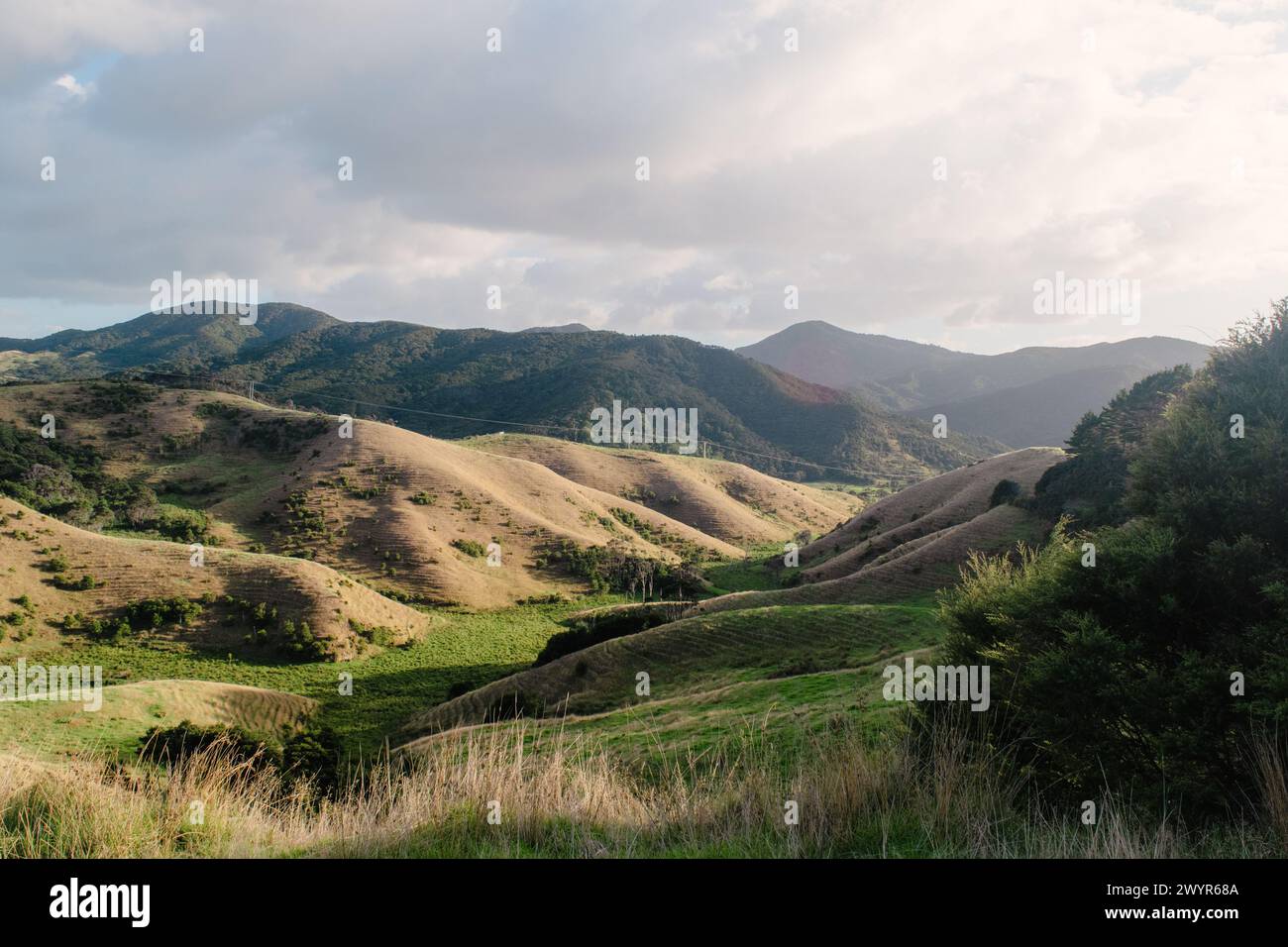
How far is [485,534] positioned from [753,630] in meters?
39.5

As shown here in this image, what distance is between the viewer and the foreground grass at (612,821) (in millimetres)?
4770

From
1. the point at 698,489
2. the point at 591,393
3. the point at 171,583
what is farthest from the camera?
the point at 591,393

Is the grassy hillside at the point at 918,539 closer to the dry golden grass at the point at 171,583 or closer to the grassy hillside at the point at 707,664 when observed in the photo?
the grassy hillside at the point at 707,664

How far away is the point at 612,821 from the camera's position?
5.46 metres

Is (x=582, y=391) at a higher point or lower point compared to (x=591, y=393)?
higher

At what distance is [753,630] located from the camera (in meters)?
27.2

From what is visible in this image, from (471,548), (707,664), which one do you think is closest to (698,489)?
(471,548)

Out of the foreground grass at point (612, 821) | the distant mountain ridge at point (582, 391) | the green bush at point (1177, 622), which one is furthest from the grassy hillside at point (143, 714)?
the distant mountain ridge at point (582, 391)

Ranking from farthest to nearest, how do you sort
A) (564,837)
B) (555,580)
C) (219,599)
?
1. (555,580)
2. (219,599)
3. (564,837)

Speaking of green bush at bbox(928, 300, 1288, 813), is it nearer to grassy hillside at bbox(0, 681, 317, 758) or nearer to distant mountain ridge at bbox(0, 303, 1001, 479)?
grassy hillside at bbox(0, 681, 317, 758)

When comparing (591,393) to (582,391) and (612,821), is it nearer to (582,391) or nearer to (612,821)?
(582,391)

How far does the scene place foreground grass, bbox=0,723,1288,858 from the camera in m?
4.77
